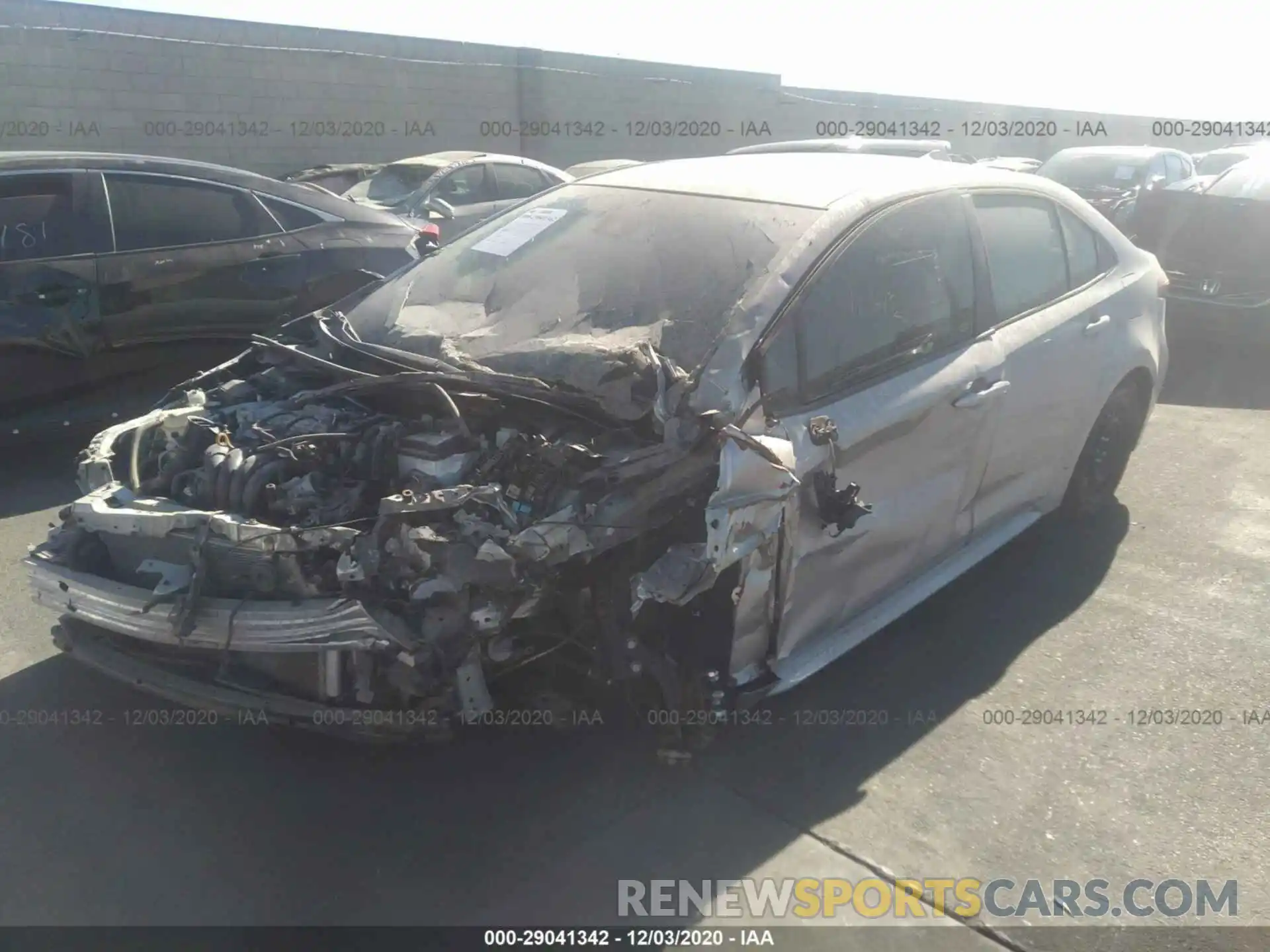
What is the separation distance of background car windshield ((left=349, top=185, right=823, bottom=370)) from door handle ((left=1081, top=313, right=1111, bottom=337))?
5.23ft

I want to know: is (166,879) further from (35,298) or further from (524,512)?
(35,298)

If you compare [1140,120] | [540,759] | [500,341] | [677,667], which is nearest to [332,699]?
[540,759]

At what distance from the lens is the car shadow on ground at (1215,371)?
7668 millimetres

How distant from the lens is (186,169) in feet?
19.6

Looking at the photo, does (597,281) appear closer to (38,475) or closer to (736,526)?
(736,526)

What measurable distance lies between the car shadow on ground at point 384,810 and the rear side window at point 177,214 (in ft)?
9.42

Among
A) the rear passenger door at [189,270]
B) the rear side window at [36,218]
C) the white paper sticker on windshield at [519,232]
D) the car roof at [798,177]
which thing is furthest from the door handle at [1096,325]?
the rear side window at [36,218]

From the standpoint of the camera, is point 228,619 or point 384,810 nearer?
point 228,619

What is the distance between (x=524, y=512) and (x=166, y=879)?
1.36m

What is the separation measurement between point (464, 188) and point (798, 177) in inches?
282

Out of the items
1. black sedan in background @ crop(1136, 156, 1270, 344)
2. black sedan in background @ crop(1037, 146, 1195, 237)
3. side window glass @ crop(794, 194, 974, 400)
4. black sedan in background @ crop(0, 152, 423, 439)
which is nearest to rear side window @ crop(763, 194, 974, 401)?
side window glass @ crop(794, 194, 974, 400)

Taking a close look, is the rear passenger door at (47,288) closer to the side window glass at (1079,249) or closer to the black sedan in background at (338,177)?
the side window glass at (1079,249)

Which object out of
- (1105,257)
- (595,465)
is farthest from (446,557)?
(1105,257)

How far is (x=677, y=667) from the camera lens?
3.07 m
